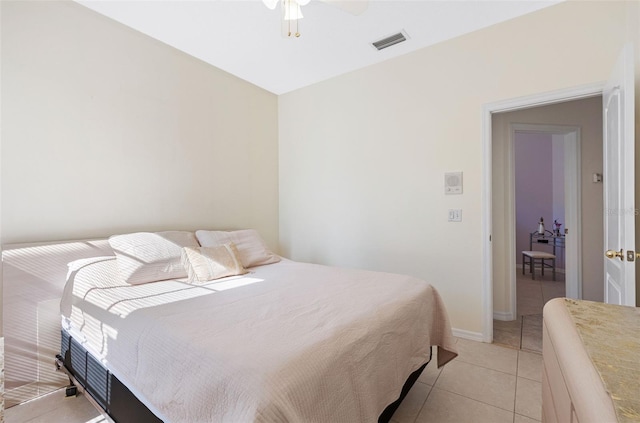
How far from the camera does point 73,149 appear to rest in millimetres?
2158

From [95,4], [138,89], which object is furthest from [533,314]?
[95,4]

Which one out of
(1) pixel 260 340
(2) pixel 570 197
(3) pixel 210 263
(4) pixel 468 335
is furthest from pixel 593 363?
(2) pixel 570 197

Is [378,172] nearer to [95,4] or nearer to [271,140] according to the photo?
[271,140]

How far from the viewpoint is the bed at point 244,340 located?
37.4 inches

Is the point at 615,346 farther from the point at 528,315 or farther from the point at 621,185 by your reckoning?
the point at 528,315

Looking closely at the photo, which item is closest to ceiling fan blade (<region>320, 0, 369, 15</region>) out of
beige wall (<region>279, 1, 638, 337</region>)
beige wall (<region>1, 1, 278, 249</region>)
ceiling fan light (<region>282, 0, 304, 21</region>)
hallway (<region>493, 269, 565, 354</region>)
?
ceiling fan light (<region>282, 0, 304, 21</region>)

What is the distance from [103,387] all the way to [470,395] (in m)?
2.16

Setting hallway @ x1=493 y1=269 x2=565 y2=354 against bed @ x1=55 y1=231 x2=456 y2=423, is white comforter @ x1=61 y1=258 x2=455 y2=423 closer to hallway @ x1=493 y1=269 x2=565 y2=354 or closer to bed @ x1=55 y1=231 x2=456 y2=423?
bed @ x1=55 y1=231 x2=456 y2=423

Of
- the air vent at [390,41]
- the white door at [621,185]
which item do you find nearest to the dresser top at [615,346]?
the white door at [621,185]

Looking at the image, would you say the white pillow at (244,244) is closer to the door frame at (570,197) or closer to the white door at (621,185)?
the white door at (621,185)

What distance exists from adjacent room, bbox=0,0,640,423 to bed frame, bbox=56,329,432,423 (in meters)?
0.02

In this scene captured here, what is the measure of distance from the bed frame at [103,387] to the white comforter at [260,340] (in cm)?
8

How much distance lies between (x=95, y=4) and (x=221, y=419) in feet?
9.65

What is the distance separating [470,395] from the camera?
6.12 feet
